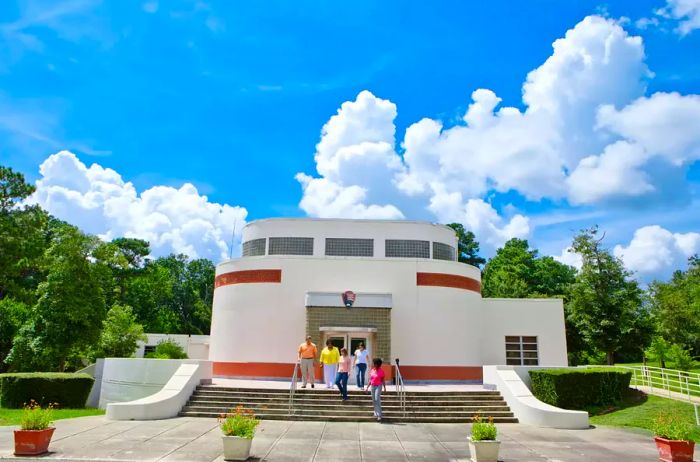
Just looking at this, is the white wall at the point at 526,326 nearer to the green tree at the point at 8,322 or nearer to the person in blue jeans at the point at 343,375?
the person in blue jeans at the point at 343,375

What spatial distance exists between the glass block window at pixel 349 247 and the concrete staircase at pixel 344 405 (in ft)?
31.0

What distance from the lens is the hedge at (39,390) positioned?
18.5m

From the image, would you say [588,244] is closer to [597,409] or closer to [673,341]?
[597,409]

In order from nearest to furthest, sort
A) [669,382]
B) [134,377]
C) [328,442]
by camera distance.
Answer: [328,442], [134,377], [669,382]

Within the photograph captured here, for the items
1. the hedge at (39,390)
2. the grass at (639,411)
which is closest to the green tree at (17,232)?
the hedge at (39,390)

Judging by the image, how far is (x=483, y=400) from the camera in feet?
53.4

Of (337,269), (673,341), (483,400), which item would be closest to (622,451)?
(483,400)

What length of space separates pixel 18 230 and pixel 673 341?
51902 mm

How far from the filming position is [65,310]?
2639 centimetres

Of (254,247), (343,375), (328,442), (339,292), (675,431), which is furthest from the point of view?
(254,247)

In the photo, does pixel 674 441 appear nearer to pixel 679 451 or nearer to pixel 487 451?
pixel 679 451

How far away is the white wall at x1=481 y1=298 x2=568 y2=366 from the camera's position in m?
24.7

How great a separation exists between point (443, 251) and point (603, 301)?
12.4 metres

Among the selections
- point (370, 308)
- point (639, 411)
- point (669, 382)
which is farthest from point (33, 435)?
point (669, 382)
